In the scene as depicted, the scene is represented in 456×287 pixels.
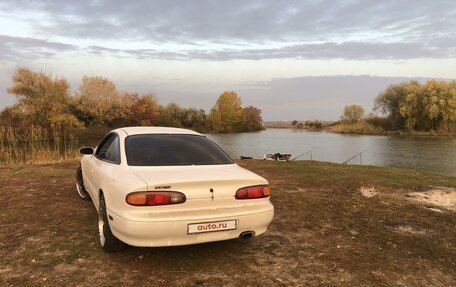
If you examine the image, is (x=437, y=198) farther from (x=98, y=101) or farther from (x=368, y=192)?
(x=98, y=101)

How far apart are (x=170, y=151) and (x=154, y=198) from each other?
1.07 metres

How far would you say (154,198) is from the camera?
3.53 m

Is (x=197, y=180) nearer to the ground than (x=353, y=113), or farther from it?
nearer to the ground

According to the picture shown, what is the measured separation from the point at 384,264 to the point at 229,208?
1955 millimetres

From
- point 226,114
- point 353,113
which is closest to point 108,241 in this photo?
point 226,114

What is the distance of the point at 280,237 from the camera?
16.1 feet

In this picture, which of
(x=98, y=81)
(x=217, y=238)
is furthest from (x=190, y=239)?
(x=98, y=81)

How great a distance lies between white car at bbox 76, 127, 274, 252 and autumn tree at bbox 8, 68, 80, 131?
36.2 metres

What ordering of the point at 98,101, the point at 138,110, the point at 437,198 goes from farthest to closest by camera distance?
1. the point at 138,110
2. the point at 98,101
3. the point at 437,198

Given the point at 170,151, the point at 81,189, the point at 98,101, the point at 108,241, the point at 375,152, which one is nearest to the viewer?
the point at 108,241

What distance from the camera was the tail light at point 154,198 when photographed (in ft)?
11.5

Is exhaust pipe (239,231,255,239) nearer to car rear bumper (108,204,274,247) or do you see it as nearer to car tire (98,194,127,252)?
car rear bumper (108,204,274,247)

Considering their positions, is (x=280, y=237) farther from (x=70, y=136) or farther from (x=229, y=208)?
(x=70, y=136)

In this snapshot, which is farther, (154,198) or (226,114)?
(226,114)
